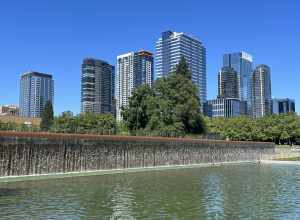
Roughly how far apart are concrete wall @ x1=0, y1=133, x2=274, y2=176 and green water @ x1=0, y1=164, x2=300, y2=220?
19.8 ft

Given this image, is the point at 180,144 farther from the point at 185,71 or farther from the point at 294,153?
the point at 294,153

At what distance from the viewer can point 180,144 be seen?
6419 centimetres

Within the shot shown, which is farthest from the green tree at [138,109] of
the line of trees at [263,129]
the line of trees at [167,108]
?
the line of trees at [263,129]

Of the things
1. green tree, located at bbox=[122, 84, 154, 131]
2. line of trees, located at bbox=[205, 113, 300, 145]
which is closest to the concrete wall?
green tree, located at bbox=[122, 84, 154, 131]

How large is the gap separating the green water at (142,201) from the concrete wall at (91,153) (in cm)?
605

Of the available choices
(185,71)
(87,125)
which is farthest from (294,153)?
(87,125)

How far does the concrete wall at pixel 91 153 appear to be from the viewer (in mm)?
38469

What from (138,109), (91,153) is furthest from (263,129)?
(91,153)

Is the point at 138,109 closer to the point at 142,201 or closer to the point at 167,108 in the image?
the point at 167,108

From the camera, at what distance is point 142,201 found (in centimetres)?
2439

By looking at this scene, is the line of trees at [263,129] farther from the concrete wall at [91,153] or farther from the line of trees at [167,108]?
the concrete wall at [91,153]

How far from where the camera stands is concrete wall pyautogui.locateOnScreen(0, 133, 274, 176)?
126 feet

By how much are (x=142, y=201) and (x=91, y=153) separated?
23.3 m

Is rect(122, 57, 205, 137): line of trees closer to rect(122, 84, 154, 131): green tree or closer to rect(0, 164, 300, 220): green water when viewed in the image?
rect(122, 84, 154, 131): green tree
